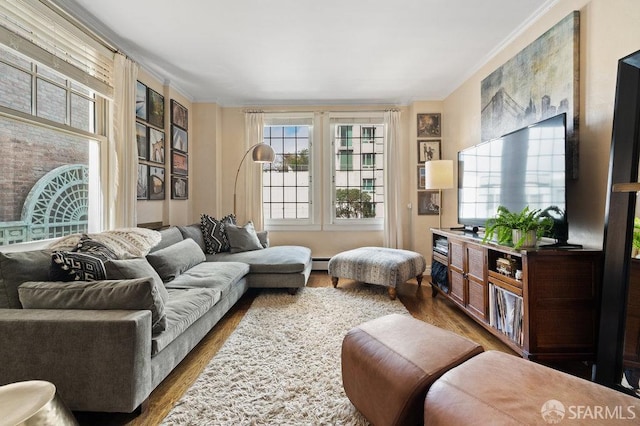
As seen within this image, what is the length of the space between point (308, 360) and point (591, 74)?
8.91 ft

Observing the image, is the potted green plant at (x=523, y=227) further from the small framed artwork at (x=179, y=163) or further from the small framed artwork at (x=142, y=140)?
the small framed artwork at (x=179, y=163)

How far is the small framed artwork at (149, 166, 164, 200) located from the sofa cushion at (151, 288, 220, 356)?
66.2 inches

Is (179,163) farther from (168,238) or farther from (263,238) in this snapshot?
(263,238)

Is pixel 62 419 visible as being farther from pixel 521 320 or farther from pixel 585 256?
pixel 585 256

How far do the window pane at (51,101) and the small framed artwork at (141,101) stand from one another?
828mm

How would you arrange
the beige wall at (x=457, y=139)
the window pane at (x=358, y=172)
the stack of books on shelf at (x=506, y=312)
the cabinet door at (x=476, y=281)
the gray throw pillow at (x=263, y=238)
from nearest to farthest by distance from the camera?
the beige wall at (x=457, y=139) < the stack of books on shelf at (x=506, y=312) < the cabinet door at (x=476, y=281) < the gray throw pillow at (x=263, y=238) < the window pane at (x=358, y=172)

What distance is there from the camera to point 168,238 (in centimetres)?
304

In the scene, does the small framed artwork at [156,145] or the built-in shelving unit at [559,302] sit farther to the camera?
the small framed artwork at [156,145]

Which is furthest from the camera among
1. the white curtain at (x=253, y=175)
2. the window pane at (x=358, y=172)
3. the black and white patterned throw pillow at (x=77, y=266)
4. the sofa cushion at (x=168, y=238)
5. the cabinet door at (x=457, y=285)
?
the window pane at (x=358, y=172)

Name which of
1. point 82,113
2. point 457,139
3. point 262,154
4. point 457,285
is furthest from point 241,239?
point 457,139

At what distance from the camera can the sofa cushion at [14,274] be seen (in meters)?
1.50

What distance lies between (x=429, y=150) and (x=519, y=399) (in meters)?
3.85

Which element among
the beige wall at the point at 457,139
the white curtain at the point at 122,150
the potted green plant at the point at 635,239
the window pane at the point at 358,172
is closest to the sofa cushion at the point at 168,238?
the white curtain at the point at 122,150

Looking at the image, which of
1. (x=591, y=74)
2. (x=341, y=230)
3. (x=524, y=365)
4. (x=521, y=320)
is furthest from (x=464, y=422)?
(x=341, y=230)
